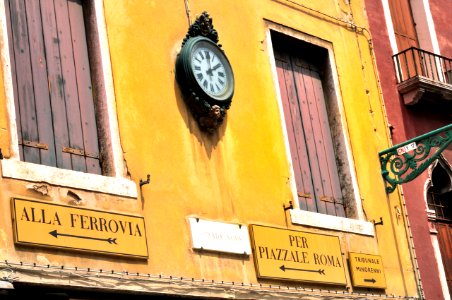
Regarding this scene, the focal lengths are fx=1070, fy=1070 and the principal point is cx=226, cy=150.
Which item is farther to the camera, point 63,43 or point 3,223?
point 63,43

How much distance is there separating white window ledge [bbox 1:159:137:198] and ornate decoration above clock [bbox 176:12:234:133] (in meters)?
1.54

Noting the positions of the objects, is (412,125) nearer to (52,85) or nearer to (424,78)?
(424,78)

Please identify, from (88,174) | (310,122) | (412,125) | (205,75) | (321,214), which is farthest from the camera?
(412,125)

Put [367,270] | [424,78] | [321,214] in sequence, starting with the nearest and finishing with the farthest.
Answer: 1. [321,214]
2. [367,270]
3. [424,78]

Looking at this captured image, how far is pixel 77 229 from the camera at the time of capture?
9.66m

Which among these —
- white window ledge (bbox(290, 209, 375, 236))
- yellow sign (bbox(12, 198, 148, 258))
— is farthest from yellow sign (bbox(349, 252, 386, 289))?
yellow sign (bbox(12, 198, 148, 258))

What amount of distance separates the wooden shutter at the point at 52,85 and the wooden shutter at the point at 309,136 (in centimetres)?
344

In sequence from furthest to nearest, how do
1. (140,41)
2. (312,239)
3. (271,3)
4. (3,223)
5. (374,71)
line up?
(374,71)
(271,3)
(312,239)
(140,41)
(3,223)

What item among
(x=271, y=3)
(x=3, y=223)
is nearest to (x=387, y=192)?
(x=271, y=3)

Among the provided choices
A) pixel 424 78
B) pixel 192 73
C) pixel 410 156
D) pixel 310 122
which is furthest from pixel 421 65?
pixel 192 73

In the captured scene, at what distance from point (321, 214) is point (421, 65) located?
417 cm

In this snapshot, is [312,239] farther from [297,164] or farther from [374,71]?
[374,71]

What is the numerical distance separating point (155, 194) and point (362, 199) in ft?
12.9

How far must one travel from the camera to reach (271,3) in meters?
13.7
